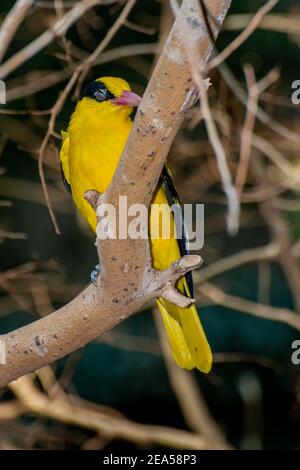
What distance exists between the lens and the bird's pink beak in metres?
3.13

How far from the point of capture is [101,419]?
4121mm

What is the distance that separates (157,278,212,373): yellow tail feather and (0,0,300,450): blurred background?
0.78 metres

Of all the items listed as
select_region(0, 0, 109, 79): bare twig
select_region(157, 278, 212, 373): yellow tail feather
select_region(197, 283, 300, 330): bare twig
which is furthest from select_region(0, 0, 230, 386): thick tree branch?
select_region(197, 283, 300, 330): bare twig

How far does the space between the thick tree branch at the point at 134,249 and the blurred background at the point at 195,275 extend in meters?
1.44

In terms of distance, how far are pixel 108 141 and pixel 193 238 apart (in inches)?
48.5

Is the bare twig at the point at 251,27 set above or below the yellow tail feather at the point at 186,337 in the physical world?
above

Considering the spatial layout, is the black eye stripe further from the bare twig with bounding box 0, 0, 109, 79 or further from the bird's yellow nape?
the bare twig with bounding box 0, 0, 109, 79

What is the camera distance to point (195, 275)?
13.9 ft

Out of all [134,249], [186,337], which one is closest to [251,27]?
[134,249]

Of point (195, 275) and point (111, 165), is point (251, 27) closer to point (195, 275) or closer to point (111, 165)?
point (111, 165)

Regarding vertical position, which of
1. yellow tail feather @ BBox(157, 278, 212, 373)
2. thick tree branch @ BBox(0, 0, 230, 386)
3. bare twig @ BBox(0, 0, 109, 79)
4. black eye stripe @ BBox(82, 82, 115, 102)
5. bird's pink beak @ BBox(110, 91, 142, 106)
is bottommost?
thick tree branch @ BBox(0, 0, 230, 386)

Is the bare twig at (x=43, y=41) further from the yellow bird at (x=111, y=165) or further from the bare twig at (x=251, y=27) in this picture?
the yellow bird at (x=111, y=165)

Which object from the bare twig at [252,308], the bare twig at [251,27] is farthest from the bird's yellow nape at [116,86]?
the bare twig at [252,308]

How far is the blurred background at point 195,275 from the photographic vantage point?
13.7 ft
